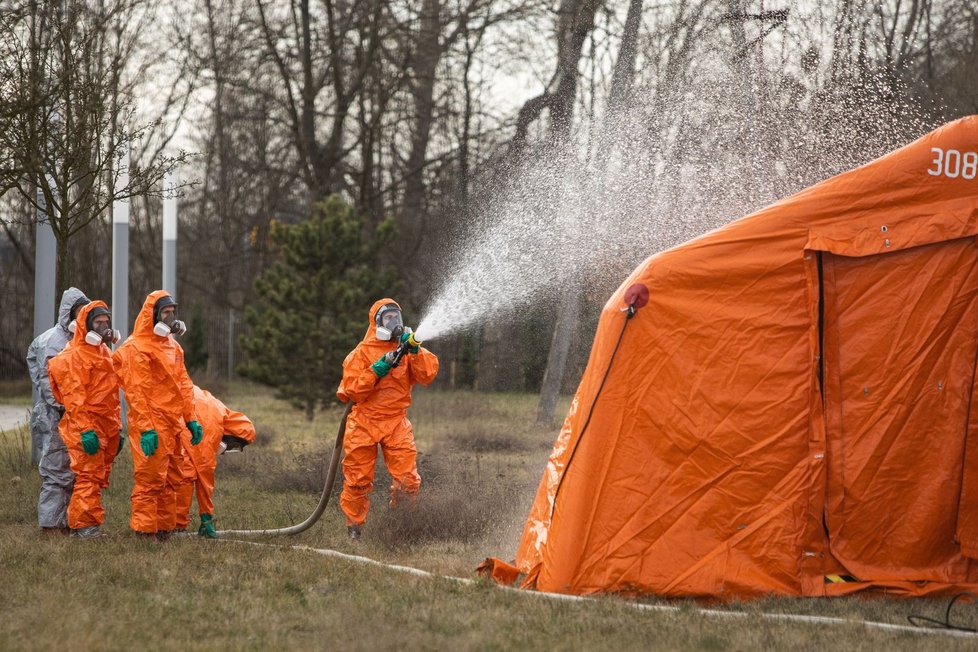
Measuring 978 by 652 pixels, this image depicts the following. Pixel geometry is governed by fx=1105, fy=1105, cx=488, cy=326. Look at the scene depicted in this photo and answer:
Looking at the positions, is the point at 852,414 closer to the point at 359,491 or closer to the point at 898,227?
the point at 898,227

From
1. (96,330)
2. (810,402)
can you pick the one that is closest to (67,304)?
(96,330)

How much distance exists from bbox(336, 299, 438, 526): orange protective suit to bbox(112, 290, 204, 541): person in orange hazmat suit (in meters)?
1.15

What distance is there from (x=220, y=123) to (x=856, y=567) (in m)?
25.3

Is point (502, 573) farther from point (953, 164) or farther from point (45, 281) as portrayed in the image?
point (45, 281)

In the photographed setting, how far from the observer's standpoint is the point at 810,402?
6.05 metres

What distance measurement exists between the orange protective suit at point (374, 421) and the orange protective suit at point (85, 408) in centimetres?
172

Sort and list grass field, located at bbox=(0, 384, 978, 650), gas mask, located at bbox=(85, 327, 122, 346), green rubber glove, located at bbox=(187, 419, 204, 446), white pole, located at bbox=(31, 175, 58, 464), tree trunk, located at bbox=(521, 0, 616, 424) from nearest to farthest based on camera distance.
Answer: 1. grass field, located at bbox=(0, 384, 978, 650)
2. green rubber glove, located at bbox=(187, 419, 204, 446)
3. gas mask, located at bbox=(85, 327, 122, 346)
4. white pole, located at bbox=(31, 175, 58, 464)
5. tree trunk, located at bbox=(521, 0, 616, 424)

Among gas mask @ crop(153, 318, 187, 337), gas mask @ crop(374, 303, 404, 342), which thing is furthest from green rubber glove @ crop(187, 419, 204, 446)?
gas mask @ crop(374, 303, 404, 342)

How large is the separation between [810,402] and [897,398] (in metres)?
0.50

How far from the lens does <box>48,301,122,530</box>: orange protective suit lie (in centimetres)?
800

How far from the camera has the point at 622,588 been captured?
6004mm

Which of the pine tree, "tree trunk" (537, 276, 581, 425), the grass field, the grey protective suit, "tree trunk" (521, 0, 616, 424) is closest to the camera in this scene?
the grass field

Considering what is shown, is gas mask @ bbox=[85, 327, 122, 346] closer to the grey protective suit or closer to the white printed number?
the grey protective suit

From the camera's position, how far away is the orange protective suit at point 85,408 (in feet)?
26.2
